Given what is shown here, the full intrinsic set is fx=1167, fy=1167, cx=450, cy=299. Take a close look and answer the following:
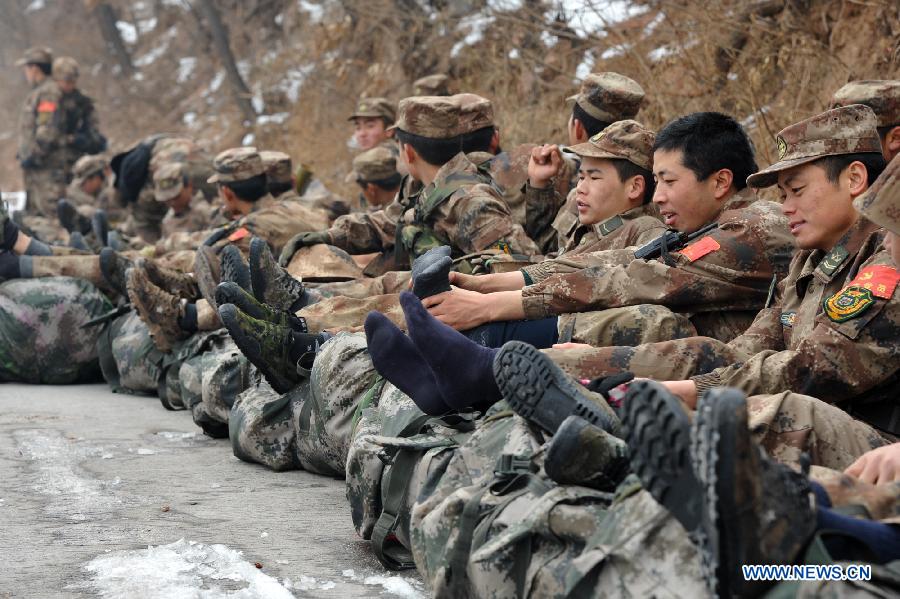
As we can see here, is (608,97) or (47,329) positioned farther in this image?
(47,329)

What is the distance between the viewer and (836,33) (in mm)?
7484

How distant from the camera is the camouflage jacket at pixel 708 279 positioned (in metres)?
3.80

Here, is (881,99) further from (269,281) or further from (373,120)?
(373,120)

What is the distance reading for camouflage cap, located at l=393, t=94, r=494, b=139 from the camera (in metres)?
5.57

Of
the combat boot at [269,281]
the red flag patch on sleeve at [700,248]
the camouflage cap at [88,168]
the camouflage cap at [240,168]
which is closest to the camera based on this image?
the red flag patch on sleeve at [700,248]

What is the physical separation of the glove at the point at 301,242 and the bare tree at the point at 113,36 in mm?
18286

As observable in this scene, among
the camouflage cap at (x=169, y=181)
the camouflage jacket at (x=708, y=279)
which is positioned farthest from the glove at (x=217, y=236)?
the camouflage jacket at (x=708, y=279)

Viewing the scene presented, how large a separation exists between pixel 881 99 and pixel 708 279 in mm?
790

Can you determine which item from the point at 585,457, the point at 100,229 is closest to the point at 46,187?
the point at 100,229

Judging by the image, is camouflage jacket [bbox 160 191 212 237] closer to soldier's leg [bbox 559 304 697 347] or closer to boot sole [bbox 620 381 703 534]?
soldier's leg [bbox 559 304 697 347]

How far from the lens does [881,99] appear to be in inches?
Result: 147

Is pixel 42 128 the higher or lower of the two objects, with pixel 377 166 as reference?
higher

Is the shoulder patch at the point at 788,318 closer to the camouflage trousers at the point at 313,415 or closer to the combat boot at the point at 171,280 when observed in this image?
the camouflage trousers at the point at 313,415

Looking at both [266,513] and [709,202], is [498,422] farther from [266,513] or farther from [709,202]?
[709,202]
